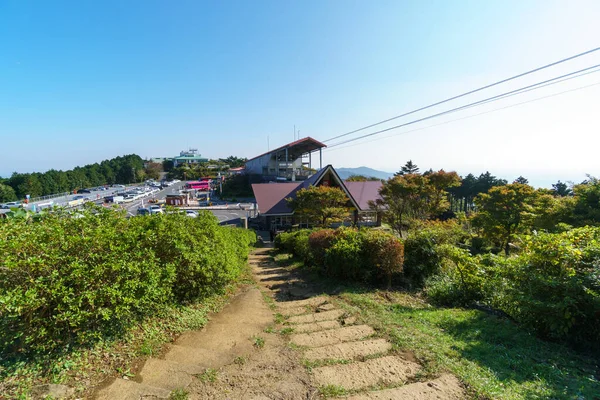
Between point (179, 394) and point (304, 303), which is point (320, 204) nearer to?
point (304, 303)

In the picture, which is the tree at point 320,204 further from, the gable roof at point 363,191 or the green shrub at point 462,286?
the green shrub at point 462,286

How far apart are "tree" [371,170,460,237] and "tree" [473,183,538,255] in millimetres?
2387

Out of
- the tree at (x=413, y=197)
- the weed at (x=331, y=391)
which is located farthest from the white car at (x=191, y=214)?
the tree at (x=413, y=197)

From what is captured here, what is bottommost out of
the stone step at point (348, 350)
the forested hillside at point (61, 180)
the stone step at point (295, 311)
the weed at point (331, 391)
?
the stone step at point (295, 311)

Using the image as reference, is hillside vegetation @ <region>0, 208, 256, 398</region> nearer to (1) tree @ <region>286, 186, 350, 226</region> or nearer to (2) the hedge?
(2) the hedge

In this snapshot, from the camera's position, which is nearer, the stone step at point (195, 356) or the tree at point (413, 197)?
the stone step at point (195, 356)

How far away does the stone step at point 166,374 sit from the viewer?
3.05m

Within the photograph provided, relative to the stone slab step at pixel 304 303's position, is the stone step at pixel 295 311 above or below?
above

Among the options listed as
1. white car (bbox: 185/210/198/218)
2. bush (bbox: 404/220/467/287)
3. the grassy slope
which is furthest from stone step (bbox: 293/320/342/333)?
bush (bbox: 404/220/467/287)

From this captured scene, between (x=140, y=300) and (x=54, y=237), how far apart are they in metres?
1.29

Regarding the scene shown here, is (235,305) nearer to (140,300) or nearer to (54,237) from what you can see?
(140,300)

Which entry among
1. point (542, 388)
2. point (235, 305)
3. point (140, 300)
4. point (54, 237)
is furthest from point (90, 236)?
point (542, 388)

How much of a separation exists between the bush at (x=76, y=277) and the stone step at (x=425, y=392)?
3.11 meters

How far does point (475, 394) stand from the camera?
302cm
